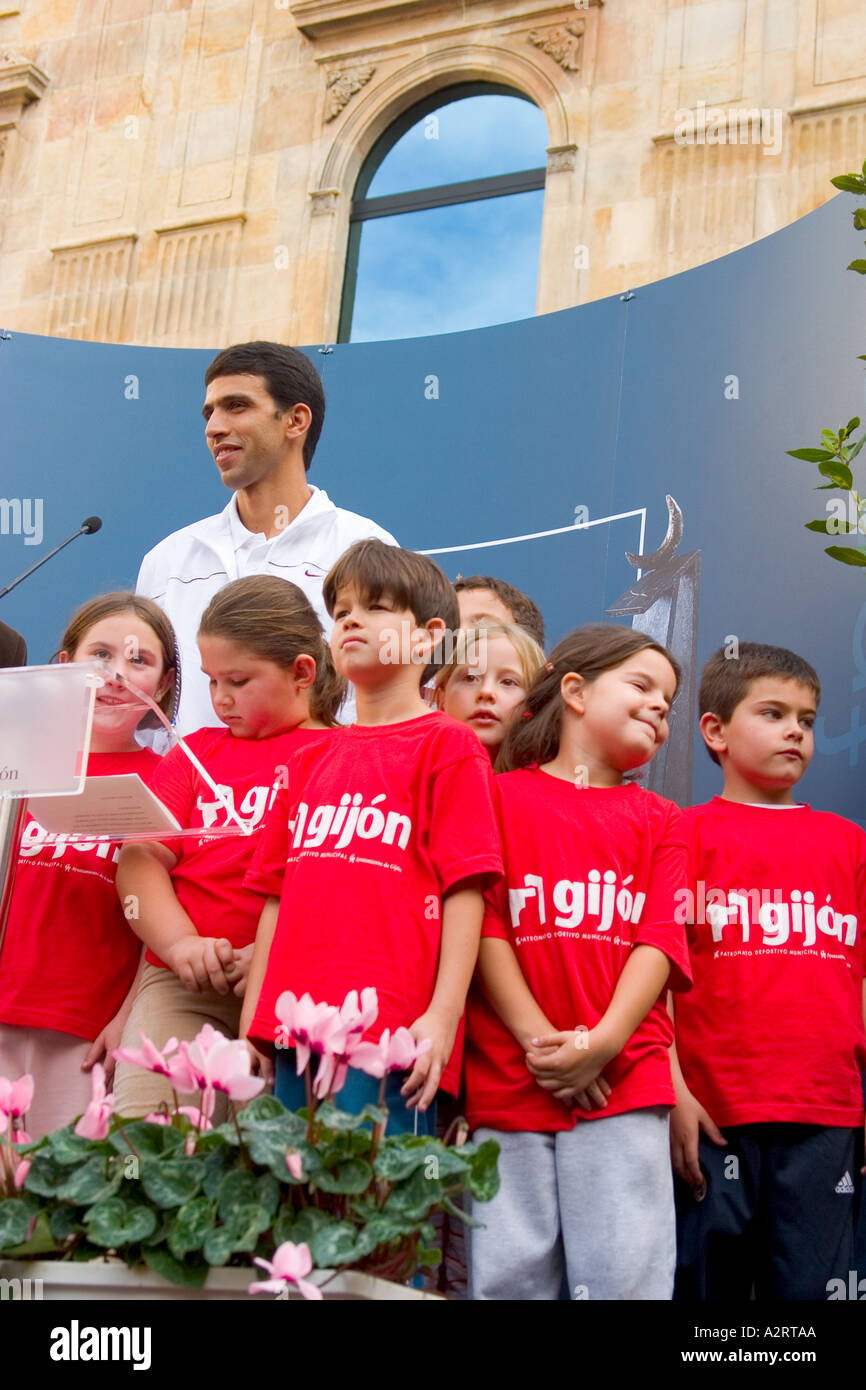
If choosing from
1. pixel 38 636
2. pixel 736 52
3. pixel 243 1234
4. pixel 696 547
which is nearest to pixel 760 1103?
pixel 243 1234

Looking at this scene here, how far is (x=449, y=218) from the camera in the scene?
10531 mm

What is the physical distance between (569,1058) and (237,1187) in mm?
998

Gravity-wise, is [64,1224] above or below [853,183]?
below

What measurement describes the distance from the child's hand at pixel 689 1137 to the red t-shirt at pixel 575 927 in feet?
0.94

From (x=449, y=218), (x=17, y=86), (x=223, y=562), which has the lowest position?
(x=223, y=562)

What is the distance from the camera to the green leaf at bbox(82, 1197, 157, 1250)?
179cm

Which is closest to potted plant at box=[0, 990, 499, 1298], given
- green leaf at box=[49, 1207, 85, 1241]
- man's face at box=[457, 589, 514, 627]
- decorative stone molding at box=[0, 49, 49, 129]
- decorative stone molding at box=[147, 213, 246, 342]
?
green leaf at box=[49, 1207, 85, 1241]

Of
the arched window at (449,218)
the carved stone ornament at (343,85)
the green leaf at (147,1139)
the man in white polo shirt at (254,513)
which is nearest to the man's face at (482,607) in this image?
the man in white polo shirt at (254,513)

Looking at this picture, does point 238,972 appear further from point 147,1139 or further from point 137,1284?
point 137,1284

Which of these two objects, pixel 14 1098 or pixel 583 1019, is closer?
pixel 14 1098

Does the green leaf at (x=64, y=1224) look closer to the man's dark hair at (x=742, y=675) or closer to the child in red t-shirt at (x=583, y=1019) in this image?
the child in red t-shirt at (x=583, y=1019)

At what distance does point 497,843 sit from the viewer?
110 inches

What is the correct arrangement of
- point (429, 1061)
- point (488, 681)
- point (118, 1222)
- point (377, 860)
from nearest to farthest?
point (118, 1222)
point (429, 1061)
point (377, 860)
point (488, 681)

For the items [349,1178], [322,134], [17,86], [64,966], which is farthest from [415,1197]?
[17,86]
